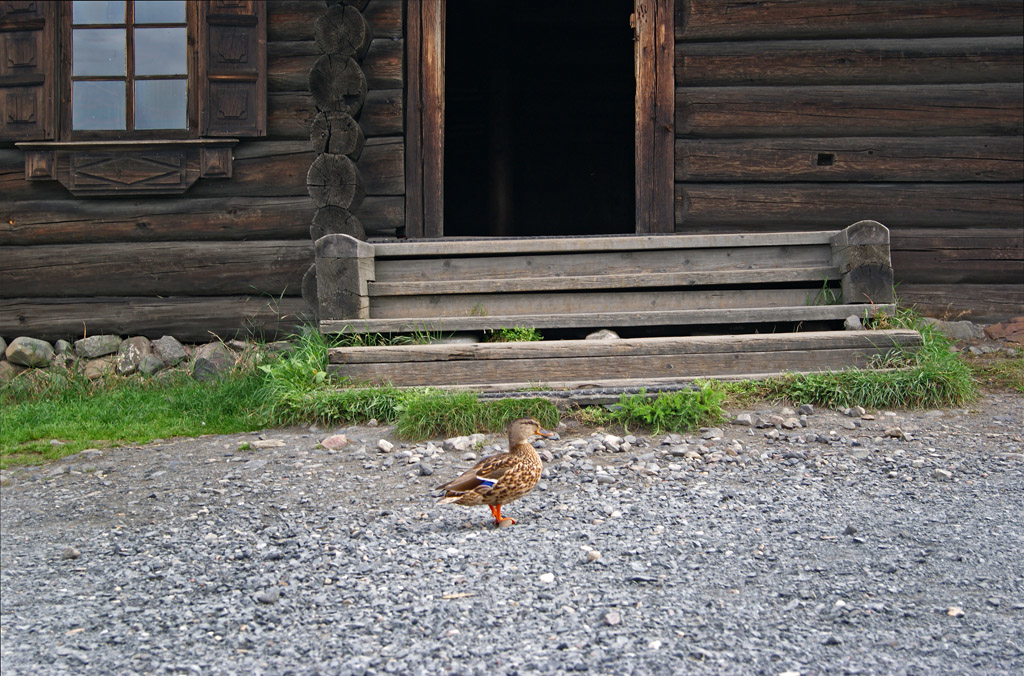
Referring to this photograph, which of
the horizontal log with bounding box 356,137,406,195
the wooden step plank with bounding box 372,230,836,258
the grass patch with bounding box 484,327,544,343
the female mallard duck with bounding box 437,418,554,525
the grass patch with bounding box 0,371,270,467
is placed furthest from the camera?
the horizontal log with bounding box 356,137,406,195

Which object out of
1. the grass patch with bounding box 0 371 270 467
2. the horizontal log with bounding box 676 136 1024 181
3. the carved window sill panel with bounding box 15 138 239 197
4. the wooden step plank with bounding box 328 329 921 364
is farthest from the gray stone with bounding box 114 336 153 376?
the horizontal log with bounding box 676 136 1024 181

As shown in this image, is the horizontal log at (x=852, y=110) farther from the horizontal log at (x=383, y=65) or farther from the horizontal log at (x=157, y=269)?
the horizontal log at (x=157, y=269)

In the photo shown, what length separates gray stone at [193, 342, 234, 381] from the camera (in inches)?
243

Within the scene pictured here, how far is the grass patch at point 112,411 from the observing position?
15.6 ft

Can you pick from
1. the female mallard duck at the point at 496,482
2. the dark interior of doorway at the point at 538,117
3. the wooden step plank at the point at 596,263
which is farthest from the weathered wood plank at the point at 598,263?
the dark interior of doorway at the point at 538,117

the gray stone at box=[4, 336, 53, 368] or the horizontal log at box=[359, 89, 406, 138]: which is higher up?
the horizontal log at box=[359, 89, 406, 138]

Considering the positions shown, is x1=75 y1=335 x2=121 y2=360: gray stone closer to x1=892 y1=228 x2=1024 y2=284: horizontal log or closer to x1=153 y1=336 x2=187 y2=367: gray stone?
x1=153 y1=336 x2=187 y2=367: gray stone

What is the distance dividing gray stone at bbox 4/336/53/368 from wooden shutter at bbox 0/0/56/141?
1571 millimetres

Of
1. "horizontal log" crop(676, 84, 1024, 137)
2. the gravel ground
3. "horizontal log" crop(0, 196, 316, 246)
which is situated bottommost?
the gravel ground

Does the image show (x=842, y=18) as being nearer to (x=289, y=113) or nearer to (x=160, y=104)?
(x=289, y=113)

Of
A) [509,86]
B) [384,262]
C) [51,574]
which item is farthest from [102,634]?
[509,86]

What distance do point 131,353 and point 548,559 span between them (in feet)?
15.4

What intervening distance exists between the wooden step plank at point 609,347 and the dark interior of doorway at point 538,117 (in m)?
6.69

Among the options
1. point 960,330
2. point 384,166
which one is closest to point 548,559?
point 384,166
